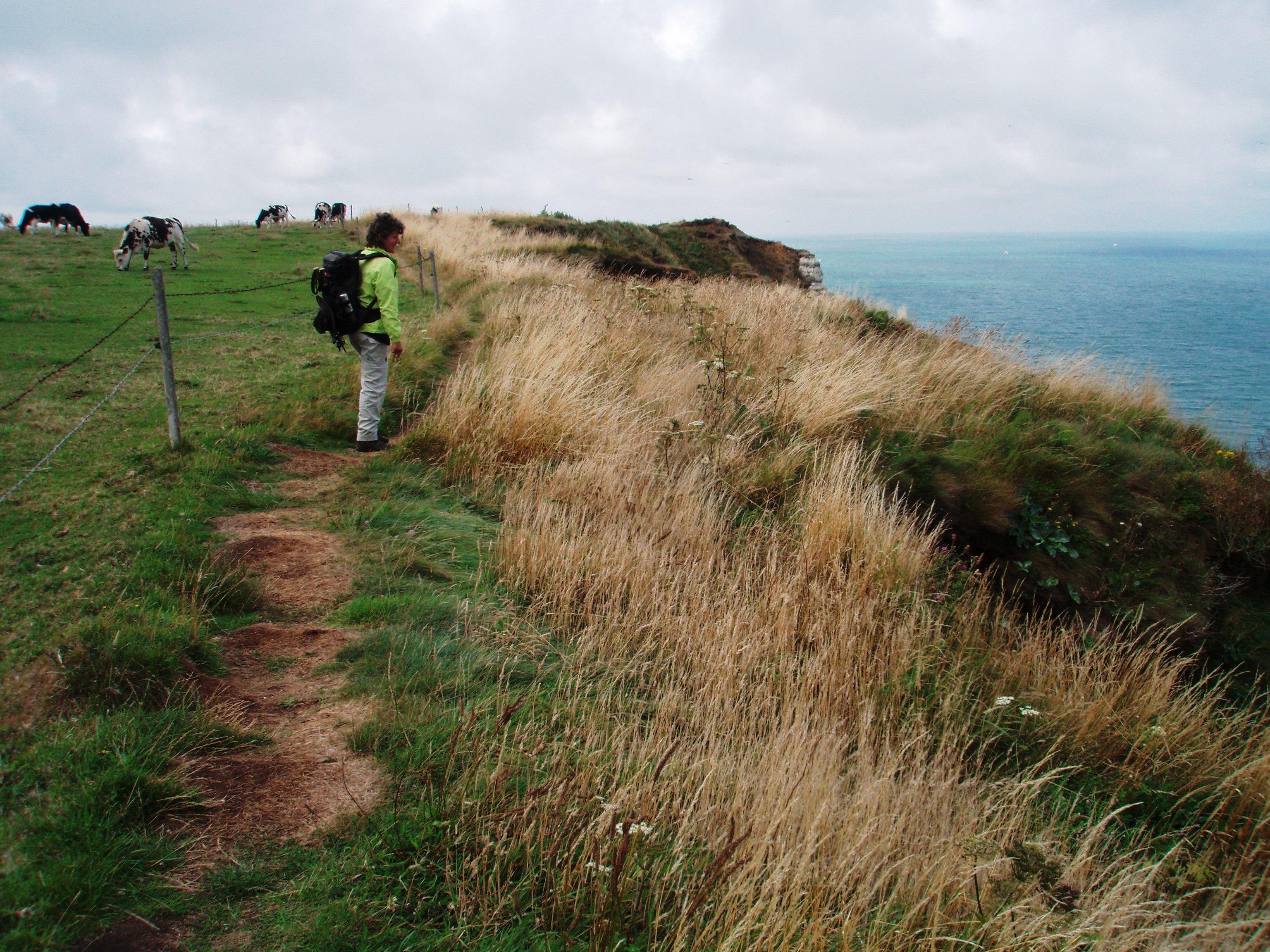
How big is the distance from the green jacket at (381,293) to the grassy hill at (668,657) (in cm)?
89

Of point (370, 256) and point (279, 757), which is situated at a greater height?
point (370, 256)

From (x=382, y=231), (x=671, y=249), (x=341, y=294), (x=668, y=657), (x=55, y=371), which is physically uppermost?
(x=671, y=249)

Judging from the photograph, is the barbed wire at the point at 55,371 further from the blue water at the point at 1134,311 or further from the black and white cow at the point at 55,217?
the black and white cow at the point at 55,217

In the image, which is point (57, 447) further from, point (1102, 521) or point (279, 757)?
point (1102, 521)

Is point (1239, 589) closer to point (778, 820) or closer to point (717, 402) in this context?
point (717, 402)

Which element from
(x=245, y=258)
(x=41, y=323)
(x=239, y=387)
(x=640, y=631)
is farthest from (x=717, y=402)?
(x=245, y=258)

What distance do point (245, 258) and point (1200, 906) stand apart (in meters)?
22.4

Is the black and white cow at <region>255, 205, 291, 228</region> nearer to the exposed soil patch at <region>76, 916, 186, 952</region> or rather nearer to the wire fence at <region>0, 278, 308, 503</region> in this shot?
the wire fence at <region>0, 278, 308, 503</region>

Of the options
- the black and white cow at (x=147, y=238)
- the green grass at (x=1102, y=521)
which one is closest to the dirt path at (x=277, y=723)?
the green grass at (x=1102, y=521)

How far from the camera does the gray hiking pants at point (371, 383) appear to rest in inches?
275

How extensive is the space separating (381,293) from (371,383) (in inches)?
34.2

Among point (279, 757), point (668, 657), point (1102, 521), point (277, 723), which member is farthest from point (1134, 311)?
point (279, 757)

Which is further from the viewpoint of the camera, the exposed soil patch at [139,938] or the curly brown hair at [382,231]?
the curly brown hair at [382,231]

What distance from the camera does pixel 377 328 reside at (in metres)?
6.91
